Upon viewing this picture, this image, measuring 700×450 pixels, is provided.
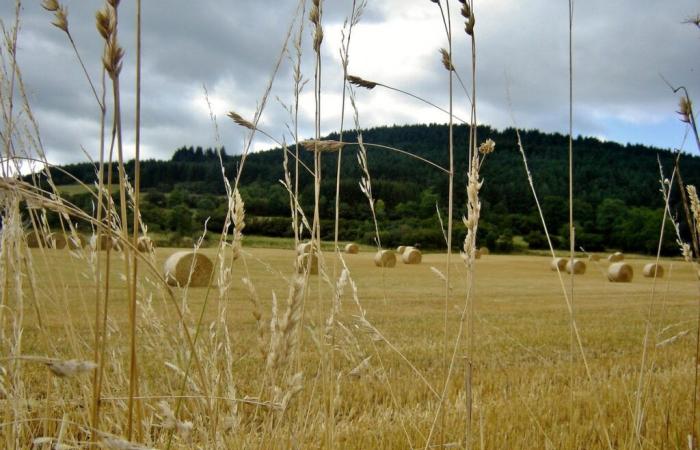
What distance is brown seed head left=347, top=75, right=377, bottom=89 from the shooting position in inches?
45.3

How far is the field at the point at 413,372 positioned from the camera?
1651 mm

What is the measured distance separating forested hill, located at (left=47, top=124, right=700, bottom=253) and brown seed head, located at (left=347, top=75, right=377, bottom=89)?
29.3m

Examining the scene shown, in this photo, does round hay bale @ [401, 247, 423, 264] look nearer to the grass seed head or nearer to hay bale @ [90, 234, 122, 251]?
hay bale @ [90, 234, 122, 251]

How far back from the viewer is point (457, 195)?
41156mm

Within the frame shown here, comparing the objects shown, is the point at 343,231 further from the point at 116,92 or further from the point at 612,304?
the point at 116,92

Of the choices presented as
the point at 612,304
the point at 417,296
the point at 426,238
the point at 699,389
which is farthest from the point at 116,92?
the point at 426,238

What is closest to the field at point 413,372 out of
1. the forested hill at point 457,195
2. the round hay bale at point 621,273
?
the round hay bale at point 621,273

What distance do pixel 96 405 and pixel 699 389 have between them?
334cm

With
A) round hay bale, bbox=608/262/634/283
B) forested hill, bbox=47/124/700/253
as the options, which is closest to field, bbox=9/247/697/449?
round hay bale, bbox=608/262/634/283

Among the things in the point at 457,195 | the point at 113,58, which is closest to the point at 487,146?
the point at 113,58

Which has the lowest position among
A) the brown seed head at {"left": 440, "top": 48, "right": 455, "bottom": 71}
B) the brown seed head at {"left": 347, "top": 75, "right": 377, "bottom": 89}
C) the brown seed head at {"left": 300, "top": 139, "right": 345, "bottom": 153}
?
the brown seed head at {"left": 300, "top": 139, "right": 345, "bottom": 153}

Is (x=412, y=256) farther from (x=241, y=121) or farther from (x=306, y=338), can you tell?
(x=241, y=121)

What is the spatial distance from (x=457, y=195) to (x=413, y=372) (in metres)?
37.6

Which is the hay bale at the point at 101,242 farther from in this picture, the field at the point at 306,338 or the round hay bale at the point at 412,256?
the round hay bale at the point at 412,256
